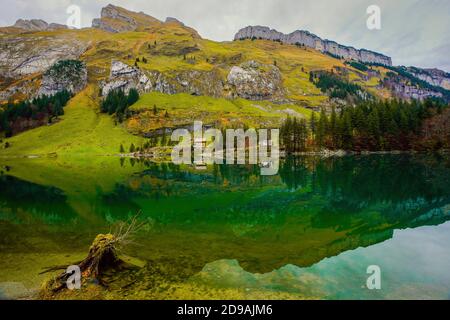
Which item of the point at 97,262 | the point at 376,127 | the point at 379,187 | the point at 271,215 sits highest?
the point at 376,127

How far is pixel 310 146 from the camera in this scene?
149000mm

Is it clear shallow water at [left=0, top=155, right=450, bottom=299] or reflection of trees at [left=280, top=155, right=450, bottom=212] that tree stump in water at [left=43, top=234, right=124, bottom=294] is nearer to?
clear shallow water at [left=0, top=155, right=450, bottom=299]

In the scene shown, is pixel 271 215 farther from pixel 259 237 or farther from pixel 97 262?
pixel 97 262

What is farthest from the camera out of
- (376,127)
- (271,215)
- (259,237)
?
(376,127)

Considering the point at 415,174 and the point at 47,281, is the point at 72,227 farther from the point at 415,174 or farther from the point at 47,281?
the point at 415,174

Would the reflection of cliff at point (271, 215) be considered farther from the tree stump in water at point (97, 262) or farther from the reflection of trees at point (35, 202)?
the reflection of trees at point (35, 202)

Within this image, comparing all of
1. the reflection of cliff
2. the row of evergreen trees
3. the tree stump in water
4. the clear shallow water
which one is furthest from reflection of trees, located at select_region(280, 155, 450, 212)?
the row of evergreen trees

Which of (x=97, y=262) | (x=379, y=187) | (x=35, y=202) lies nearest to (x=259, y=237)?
(x=97, y=262)

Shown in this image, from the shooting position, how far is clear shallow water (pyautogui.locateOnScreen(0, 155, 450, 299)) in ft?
54.4

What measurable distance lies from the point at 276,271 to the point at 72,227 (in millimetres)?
21790

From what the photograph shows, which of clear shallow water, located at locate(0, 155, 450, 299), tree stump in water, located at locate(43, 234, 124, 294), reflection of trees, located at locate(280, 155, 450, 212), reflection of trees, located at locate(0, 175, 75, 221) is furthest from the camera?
reflection of trees, located at locate(280, 155, 450, 212)

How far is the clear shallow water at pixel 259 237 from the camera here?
16.6 m

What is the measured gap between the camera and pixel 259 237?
26.0 meters

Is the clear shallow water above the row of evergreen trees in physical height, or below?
below
